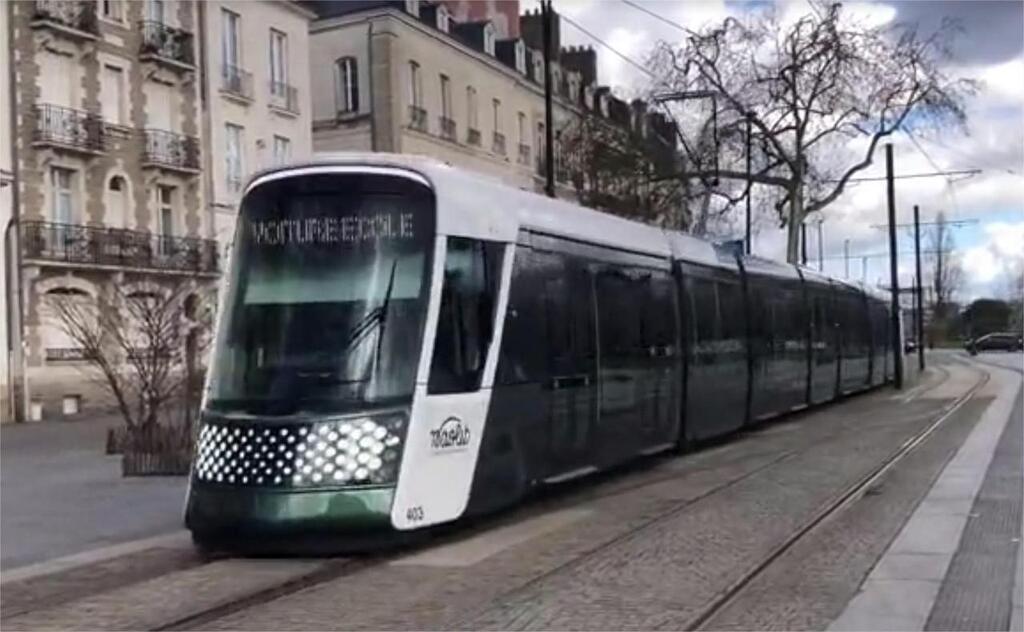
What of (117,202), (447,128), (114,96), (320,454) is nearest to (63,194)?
(117,202)

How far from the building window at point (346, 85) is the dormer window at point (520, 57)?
1335cm

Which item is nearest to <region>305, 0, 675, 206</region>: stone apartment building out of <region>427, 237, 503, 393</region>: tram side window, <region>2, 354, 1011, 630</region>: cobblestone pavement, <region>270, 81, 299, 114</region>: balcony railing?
<region>270, 81, 299, 114</region>: balcony railing

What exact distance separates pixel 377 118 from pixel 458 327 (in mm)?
Answer: 43415

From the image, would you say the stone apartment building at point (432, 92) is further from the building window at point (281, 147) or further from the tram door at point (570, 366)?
the tram door at point (570, 366)

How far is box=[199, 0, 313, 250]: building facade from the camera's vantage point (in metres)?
46.5

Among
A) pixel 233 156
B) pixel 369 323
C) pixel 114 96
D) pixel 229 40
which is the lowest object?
pixel 369 323

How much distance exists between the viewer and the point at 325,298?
1104 cm

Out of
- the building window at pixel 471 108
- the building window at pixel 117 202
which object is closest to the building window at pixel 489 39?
the building window at pixel 471 108

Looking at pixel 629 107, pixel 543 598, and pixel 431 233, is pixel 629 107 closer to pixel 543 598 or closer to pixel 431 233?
pixel 431 233

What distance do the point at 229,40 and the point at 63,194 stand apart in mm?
10396

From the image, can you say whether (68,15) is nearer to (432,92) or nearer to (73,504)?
(432,92)

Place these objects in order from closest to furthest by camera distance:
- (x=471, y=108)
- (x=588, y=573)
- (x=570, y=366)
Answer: (x=588, y=573) → (x=570, y=366) → (x=471, y=108)

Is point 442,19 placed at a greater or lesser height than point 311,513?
greater

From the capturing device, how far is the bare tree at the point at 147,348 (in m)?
23.2
